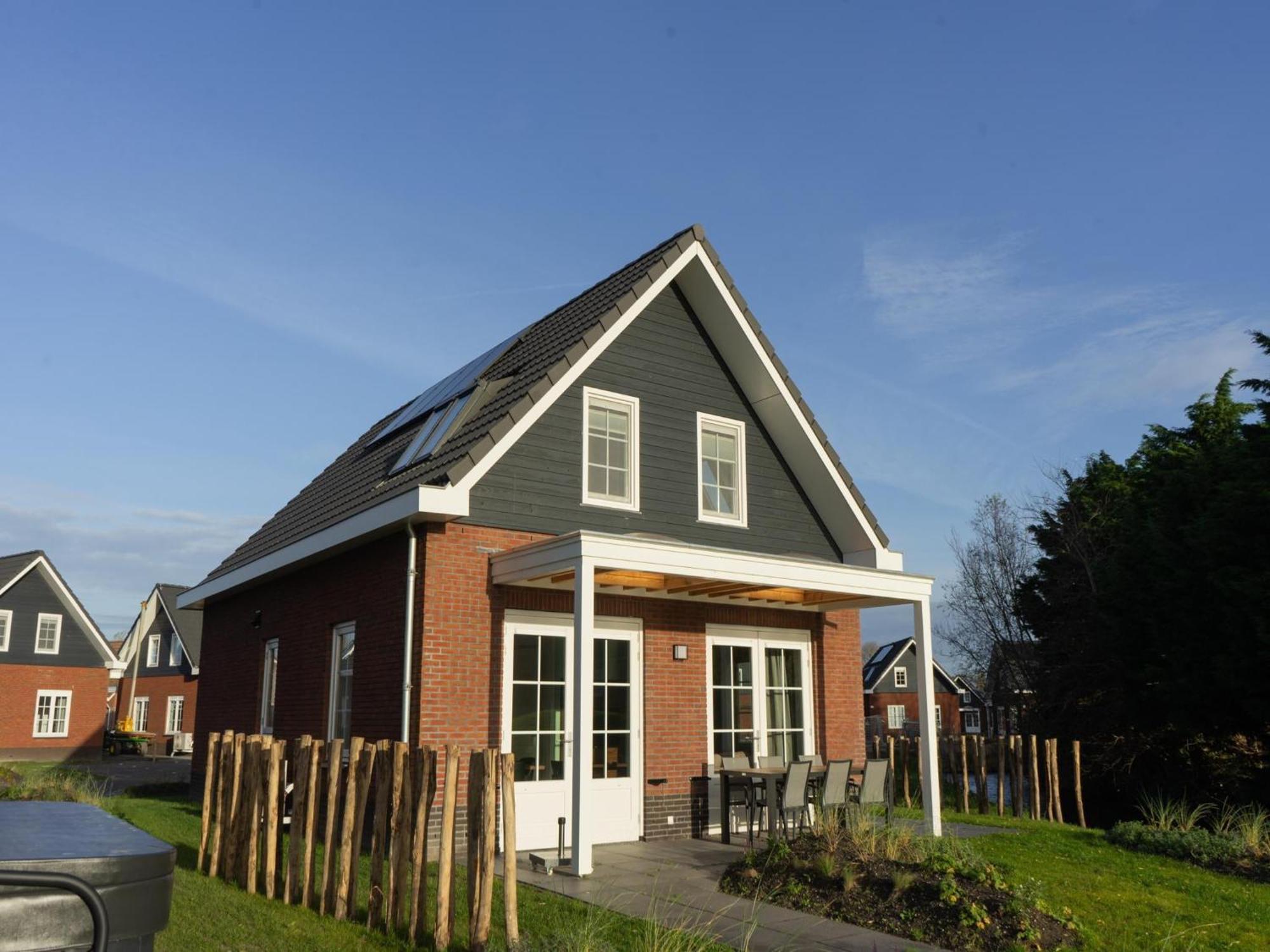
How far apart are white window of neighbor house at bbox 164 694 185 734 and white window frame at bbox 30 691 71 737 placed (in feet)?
15.7

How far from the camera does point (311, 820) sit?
26.2ft

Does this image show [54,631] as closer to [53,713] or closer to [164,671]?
[53,713]

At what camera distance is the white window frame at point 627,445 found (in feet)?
41.3

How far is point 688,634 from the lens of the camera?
1292cm

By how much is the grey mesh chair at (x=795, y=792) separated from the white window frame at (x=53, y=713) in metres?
34.3

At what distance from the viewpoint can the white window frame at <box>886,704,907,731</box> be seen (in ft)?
187

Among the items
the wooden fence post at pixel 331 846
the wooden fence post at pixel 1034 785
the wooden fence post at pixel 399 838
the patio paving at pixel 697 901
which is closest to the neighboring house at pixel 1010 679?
the wooden fence post at pixel 1034 785

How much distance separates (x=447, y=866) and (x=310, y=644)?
7293 millimetres

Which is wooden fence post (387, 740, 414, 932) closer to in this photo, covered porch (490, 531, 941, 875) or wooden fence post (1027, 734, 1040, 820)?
covered porch (490, 531, 941, 875)

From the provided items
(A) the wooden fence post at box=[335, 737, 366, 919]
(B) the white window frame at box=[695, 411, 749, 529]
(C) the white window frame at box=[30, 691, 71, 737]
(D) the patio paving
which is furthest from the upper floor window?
(C) the white window frame at box=[30, 691, 71, 737]

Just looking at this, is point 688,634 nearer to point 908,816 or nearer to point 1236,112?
point 908,816

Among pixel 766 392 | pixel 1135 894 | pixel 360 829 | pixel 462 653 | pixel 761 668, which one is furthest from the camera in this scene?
pixel 766 392

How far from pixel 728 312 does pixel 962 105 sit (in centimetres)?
417

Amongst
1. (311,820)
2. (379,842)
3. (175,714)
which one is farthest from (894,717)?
(379,842)
